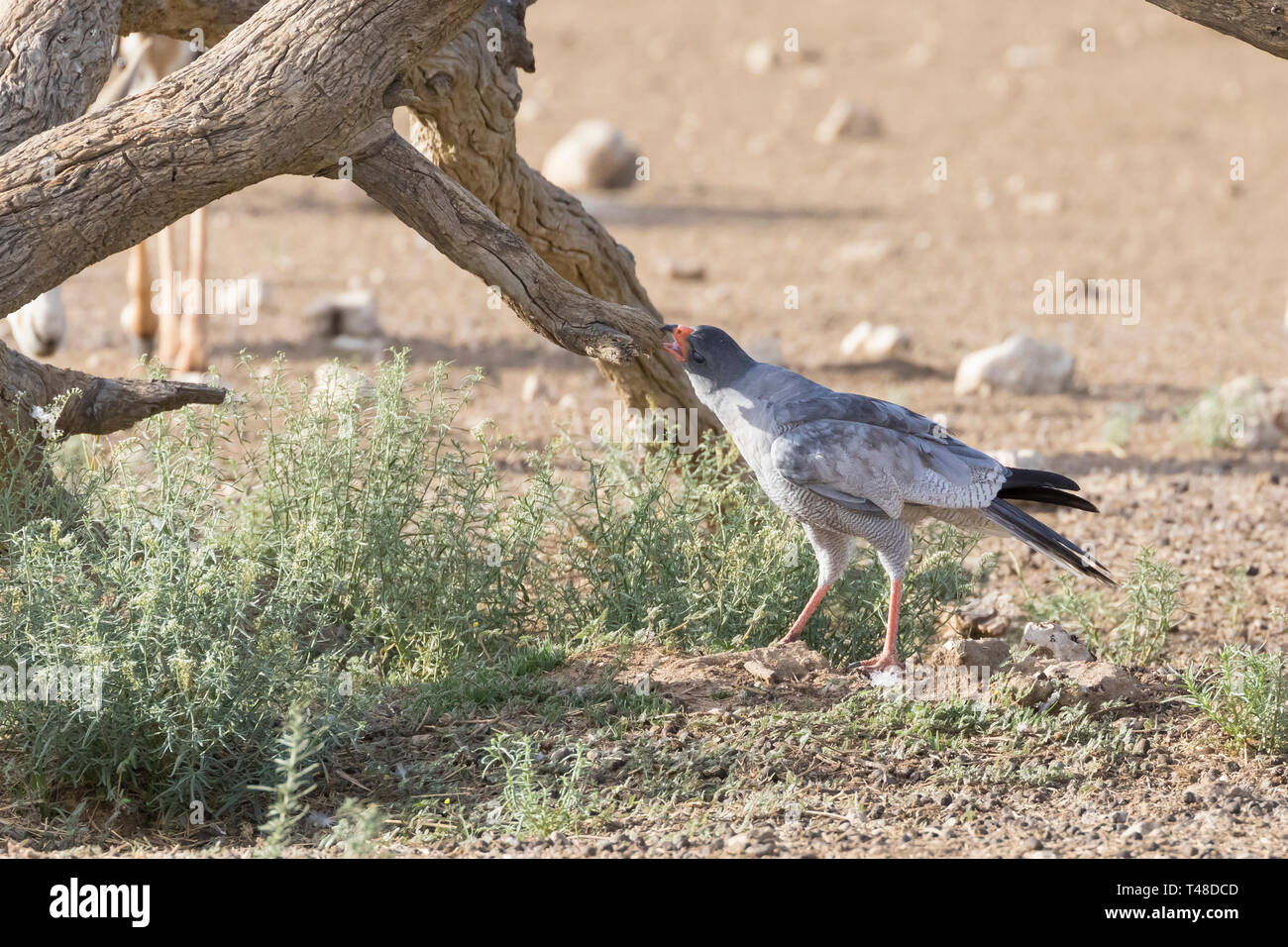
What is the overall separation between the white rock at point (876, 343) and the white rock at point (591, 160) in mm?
4436

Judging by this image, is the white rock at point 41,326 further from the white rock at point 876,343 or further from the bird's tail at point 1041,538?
the bird's tail at point 1041,538

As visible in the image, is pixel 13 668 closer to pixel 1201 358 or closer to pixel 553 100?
pixel 1201 358

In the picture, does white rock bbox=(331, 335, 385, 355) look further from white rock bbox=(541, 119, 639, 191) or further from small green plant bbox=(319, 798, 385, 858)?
small green plant bbox=(319, 798, 385, 858)

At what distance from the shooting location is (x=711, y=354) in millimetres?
4496

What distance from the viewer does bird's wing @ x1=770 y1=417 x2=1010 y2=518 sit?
4.32 meters

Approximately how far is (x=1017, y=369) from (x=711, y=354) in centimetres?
469

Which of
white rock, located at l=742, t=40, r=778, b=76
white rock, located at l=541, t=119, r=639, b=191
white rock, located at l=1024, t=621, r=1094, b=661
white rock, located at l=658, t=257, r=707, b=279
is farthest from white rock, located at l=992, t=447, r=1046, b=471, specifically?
white rock, located at l=742, t=40, r=778, b=76

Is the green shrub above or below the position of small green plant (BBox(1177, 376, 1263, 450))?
below

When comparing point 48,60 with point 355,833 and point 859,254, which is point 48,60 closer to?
point 355,833

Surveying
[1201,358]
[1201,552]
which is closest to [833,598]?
[1201,552]

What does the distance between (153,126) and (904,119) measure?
12.3 meters

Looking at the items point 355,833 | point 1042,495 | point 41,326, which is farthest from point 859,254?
point 355,833

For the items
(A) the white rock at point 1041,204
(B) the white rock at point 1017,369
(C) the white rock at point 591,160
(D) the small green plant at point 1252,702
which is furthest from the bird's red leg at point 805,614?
(A) the white rock at point 1041,204

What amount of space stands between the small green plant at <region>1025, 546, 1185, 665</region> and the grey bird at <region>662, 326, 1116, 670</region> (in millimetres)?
775
